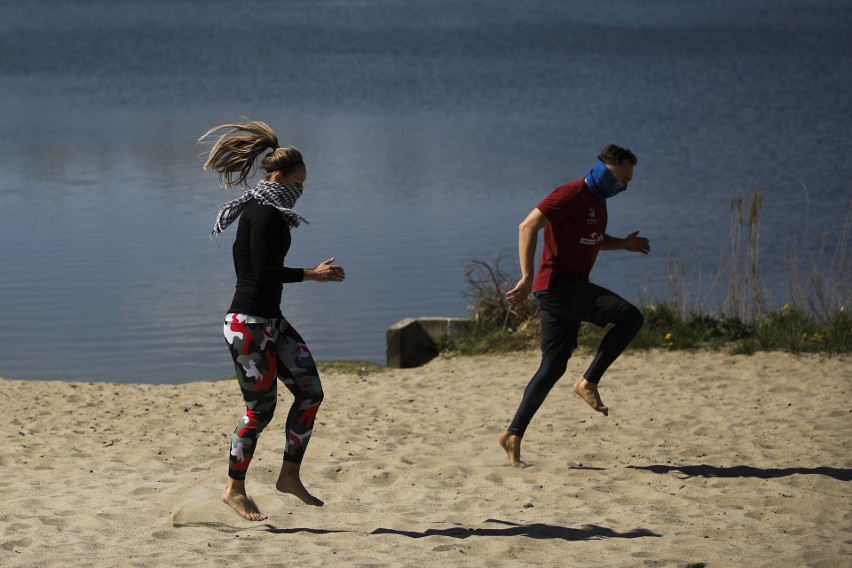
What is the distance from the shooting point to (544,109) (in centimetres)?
3425

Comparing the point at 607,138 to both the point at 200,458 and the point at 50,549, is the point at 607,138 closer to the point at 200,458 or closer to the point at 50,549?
the point at 200,458

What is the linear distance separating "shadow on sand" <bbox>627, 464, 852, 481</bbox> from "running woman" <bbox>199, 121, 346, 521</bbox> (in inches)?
93.6

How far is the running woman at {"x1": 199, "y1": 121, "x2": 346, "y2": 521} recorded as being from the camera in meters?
6.38

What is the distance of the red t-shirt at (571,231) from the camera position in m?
7.58

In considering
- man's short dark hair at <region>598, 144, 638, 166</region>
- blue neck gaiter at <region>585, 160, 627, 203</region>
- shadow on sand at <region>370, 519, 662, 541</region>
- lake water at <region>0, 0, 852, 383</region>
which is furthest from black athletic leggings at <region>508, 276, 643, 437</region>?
lake water at <region>0, 0, 852, 383</region>

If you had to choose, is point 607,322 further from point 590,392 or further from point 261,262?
point 261,262

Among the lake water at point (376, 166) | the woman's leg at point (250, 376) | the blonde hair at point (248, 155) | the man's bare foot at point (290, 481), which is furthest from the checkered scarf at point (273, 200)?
the lake water at point (376, 166)

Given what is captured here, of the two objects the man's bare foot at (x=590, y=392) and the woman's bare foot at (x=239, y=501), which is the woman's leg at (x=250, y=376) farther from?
the man's bare foot at (x=590, y=392)

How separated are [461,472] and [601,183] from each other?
1.97 m

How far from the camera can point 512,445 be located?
803cm

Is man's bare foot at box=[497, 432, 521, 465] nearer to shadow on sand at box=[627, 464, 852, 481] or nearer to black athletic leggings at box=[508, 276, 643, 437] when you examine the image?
black athletic leggings at box=[508, 276, 643, 437]

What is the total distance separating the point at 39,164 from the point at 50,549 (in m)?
21.5

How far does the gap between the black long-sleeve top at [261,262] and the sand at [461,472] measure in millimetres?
1176

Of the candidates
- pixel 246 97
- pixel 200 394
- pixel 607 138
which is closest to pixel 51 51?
pixel 246 97
